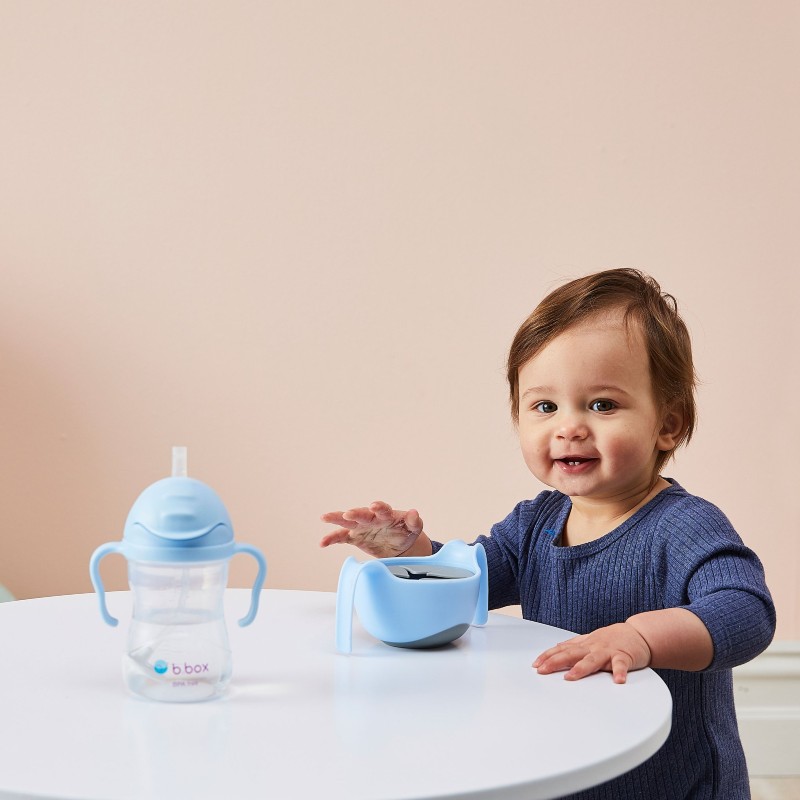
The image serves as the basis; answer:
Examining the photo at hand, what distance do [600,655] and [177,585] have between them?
31 centimetres

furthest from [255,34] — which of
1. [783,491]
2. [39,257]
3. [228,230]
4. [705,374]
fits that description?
[783,491]

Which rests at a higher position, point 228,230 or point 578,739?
point 228,230

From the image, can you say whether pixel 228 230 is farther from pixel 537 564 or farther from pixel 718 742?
pixel 718 742

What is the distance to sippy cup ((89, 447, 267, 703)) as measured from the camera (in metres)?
0.64

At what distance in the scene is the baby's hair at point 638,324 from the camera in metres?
1.11

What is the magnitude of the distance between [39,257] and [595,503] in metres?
1.15

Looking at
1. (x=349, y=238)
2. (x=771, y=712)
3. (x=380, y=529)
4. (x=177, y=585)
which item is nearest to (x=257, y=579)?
(x=177, y=585)

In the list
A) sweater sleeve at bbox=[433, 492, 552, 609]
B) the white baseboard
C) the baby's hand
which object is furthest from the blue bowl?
the white baseboard

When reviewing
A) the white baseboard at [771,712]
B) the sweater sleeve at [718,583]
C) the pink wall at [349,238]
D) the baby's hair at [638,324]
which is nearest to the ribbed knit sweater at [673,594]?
the sweater sleeve at [718,583]

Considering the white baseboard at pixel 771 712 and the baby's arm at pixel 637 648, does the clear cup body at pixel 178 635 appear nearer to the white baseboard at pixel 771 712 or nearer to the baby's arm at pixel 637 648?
the baby's arm at pixel 637 648

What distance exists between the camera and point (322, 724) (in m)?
0.63

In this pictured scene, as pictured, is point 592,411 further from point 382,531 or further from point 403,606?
point 403,606

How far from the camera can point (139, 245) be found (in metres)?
1.84

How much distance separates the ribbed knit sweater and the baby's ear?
0.05 m
